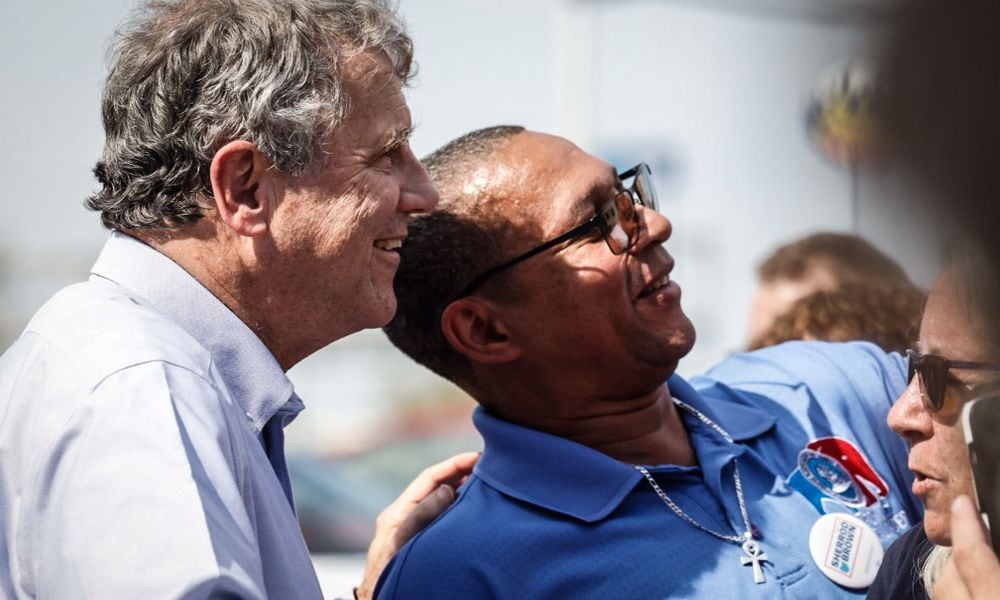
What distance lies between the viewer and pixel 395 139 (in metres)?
2.02

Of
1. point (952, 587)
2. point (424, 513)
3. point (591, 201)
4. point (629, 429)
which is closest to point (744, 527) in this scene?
point (629, 429)

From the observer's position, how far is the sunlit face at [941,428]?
101cm

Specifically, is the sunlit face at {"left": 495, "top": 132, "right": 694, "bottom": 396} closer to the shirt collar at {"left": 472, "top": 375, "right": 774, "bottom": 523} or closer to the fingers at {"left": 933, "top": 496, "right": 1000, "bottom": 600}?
the shirt collar at {"left": 472, "top": 375, "right": 774, "bottom": 523}

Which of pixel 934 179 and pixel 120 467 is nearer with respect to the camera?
pixel 934 179

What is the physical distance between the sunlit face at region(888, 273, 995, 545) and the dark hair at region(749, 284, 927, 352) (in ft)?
4.01

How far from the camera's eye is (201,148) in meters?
1.84

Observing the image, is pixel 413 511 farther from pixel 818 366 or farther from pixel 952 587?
pixel 952 587

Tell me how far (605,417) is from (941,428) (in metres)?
1.20

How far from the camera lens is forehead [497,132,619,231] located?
2.60 m

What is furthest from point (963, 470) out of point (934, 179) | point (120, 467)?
point (120, 467)

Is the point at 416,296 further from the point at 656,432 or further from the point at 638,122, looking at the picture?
the point at 638,122

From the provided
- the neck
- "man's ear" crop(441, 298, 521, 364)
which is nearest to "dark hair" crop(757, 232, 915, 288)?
the neck

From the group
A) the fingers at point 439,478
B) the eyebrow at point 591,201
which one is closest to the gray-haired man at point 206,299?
the eyebrow at point 591,201

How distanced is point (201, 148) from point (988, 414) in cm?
143
